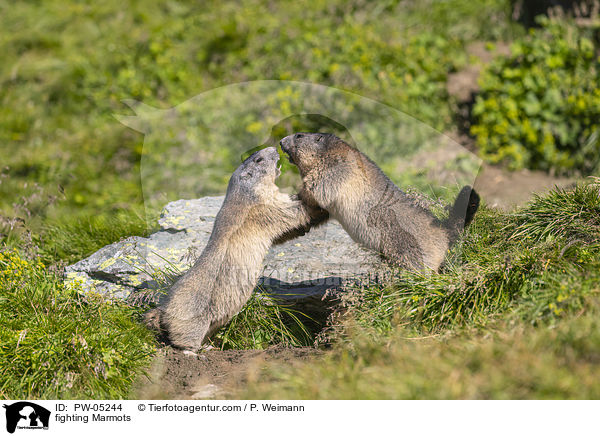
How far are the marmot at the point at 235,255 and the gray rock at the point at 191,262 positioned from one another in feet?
1.55

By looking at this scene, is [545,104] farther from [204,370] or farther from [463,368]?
[204,370]

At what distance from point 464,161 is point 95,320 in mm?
6125

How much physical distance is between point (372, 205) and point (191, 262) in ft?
6.53

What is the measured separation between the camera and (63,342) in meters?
4.57

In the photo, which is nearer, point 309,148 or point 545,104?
point 309,148

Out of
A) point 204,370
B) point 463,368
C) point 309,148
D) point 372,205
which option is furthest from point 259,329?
point 463,368

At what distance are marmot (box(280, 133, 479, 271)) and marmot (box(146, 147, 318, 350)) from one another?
234 mm

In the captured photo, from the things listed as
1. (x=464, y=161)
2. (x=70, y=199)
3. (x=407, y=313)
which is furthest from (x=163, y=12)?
(x=407, y=313)

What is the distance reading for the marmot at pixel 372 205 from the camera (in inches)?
188
